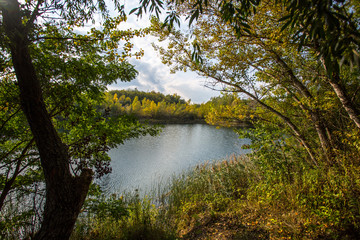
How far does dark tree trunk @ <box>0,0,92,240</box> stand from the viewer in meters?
1.60

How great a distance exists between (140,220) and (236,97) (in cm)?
362

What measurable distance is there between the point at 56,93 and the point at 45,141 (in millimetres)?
801

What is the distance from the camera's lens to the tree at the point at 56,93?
5.32 ft

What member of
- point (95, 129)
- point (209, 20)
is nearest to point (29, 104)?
point (95, 129)

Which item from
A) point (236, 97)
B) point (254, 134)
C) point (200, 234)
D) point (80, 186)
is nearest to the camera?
point (80, 186)

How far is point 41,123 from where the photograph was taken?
1641mm

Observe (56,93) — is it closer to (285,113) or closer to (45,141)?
(45,141)

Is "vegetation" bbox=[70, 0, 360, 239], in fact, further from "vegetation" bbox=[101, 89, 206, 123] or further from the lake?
"vegetation" bbox=[101, 89, 206, 123]

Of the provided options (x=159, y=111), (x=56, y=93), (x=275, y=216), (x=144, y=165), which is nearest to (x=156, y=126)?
(x=56, y=93)

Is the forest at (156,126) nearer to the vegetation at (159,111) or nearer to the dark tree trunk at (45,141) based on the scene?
the dark tree trunk at (45,141)

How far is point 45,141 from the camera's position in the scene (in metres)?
1.65

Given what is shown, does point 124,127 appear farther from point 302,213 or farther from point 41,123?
point 302,213

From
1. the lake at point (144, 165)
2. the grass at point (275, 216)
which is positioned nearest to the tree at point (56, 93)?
the grass at point (275, 216)

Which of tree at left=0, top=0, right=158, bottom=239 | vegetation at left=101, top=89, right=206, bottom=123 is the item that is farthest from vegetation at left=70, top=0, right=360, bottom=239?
vegetation at left=101, top=89, right=206, bottom=123
